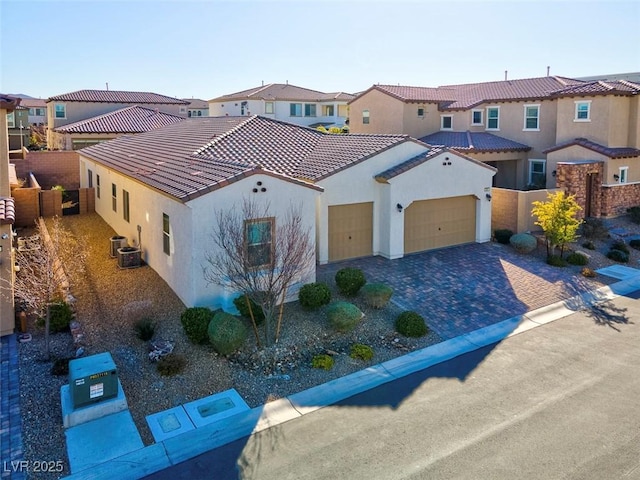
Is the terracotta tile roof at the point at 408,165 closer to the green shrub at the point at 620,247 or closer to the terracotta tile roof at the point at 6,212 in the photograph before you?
the green shrub at the point at 620,247

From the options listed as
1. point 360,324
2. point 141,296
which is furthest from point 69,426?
point 360,324

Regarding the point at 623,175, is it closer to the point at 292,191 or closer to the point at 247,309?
the point at 292,191

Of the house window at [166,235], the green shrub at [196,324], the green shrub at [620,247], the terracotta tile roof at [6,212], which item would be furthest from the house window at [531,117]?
the terracotta tile roof at [6,212]

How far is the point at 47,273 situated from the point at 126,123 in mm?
30722

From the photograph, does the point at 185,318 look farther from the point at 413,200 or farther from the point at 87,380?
the point at 413,200

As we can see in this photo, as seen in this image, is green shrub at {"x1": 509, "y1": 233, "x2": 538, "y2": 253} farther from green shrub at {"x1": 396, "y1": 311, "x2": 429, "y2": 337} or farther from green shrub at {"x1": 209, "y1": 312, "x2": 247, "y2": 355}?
green shrub at {"x1": 209, "y1": 312, "x2": 247, "y2": 355}

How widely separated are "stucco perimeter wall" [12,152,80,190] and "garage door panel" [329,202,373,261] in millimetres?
21425

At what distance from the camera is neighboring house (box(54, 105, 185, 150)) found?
126 ft

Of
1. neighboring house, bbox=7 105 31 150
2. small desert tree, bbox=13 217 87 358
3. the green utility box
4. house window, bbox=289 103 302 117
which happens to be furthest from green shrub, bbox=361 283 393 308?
house window, bbox=289 103 302 117

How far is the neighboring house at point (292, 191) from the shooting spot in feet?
48.4

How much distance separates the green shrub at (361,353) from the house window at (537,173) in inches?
852

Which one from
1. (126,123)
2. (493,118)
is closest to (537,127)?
(493,118)

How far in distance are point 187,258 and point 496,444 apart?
8.96 metres

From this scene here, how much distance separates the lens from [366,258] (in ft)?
66.5
